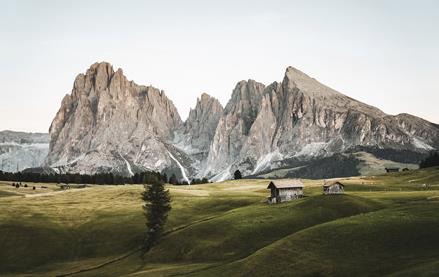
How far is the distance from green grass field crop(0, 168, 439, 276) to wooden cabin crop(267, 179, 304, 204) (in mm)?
5269

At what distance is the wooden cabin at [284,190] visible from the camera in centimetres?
11993

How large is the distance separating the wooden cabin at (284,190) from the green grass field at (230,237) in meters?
5.27

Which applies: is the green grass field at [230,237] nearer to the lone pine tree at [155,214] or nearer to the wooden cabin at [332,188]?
the lone pine tree at [155,214]

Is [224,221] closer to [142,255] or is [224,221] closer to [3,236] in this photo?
[142,255]

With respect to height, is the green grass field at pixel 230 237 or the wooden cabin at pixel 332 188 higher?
the wooden cabin at pixel 332 188

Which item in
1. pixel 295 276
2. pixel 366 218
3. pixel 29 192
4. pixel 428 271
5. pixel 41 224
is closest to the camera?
pixel 428 271

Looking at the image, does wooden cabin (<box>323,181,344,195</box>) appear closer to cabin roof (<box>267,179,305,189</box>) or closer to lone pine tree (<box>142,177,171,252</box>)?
cabin roof (<box>267,179,305,189</box>)

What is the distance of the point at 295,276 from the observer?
58.0 metres

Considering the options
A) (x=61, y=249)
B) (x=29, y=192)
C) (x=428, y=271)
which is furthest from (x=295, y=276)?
(x=29, y=192)

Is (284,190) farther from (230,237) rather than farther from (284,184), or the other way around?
(230,237)

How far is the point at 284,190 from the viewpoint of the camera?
402 ft

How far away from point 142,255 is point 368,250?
4405cm

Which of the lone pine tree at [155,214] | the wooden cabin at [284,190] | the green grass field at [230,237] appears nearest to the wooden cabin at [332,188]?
the wooden cabin at [284,190]

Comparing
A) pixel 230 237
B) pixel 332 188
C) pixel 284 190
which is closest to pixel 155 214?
pixel 230 237
